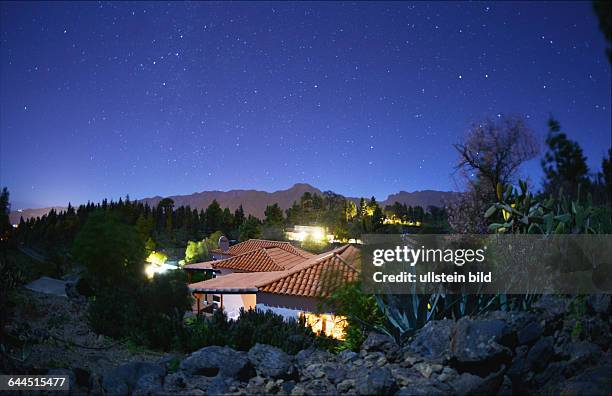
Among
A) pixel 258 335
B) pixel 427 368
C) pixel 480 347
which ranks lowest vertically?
pixel 258 335

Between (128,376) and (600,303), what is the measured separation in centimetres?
626

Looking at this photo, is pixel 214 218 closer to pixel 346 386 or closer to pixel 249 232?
pixel 249 232

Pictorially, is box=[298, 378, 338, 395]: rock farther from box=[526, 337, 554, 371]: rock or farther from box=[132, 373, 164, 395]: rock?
box=[526, 337, 554, 371]: rock

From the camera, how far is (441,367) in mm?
5090

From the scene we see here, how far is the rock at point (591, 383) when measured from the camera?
4.37 meters

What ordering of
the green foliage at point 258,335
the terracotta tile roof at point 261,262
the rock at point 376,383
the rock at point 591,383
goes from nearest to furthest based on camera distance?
the rock at point 591,383, the rock at point 376,383, the green foliage at point 258,335, the terracotta tile roof at point 261,262

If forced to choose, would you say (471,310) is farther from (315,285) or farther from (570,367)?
(315,285)

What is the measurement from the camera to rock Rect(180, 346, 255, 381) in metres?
5.03

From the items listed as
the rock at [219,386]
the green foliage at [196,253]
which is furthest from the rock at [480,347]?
the green foliage at [196,253]

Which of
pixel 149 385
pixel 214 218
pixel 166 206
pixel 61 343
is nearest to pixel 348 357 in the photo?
pixel 149 385

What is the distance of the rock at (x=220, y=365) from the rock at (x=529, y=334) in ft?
11.3

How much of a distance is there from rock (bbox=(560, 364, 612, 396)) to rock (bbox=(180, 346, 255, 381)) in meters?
3.67

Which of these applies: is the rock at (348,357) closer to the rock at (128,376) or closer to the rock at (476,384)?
the rock at (476,384)

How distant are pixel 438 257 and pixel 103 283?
2036 centimetres
